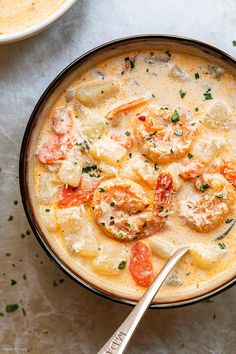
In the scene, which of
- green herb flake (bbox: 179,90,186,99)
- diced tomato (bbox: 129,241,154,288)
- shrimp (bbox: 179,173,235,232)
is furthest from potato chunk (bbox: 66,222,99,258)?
green herb flake (bbox: 179,90,186,99)

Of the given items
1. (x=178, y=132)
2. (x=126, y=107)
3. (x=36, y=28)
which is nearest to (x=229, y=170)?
(x=178, y=132)

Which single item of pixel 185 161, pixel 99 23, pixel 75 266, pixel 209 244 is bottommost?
pixel 75 266

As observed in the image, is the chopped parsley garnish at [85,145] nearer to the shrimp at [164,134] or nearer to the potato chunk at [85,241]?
the shrimp at [164,134]

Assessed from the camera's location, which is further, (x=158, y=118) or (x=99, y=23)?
(x=99, y=23)

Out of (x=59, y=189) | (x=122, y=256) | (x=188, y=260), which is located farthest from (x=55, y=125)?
(x=188, y=260)

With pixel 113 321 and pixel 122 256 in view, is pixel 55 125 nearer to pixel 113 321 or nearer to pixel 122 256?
pixel 122 256

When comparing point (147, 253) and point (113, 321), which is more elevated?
point (147, 253)

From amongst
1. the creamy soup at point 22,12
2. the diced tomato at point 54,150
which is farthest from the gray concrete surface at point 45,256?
the diced tomato at point 54,150

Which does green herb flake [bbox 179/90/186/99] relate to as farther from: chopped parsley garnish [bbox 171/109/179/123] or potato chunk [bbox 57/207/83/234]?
potato chunk [bbox 57/207/83/234]
